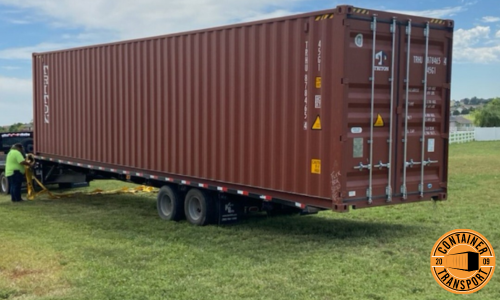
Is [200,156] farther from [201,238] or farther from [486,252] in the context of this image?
[486,252]

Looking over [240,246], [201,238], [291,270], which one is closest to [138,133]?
[201,238]

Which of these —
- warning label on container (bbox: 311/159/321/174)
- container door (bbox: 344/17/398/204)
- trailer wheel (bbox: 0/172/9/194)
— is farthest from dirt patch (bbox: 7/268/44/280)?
trailer wheel (bbox: 0/172/9/194)

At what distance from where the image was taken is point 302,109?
343 inches

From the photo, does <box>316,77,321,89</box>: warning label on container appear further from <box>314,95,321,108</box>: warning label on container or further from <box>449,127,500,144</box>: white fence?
<box>449,127,500,144</box>: white fence

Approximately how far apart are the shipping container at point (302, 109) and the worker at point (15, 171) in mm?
4067

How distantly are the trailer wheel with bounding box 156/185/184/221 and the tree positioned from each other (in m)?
65.2

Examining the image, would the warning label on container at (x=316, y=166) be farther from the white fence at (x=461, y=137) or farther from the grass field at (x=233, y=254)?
the white fence at (x=461, y=137)

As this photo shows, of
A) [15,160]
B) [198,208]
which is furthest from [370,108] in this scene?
[15,160]

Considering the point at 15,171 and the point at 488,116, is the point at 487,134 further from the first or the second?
the point at 15,171

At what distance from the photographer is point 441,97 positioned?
9.46 metres

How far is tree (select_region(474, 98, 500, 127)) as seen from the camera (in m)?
69.9

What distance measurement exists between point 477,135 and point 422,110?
48.3 metres

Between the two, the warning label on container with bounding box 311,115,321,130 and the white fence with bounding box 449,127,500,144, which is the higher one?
the warning label on container with bounding box 311,115,321,130

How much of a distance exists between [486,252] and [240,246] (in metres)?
3.52
